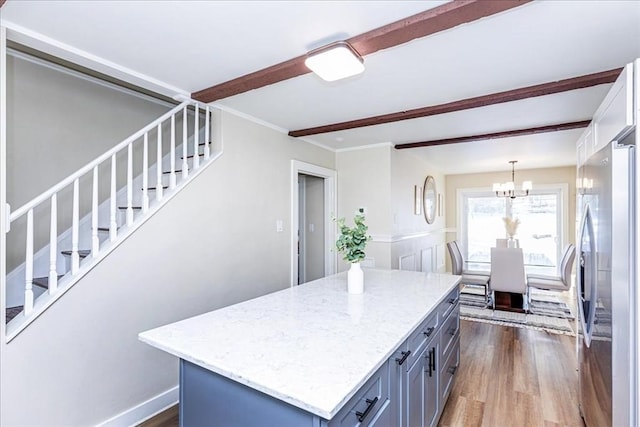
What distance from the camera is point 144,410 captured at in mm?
2193

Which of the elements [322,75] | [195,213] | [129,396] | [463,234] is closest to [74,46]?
[195,213]

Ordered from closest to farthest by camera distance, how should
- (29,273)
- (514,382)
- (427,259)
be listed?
(29,273) < (514,382) < (427,259)

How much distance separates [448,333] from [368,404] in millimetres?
1346

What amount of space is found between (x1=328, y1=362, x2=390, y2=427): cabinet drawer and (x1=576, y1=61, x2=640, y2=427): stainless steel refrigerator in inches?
36.3

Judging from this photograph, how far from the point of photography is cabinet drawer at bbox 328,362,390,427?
3.27 feet

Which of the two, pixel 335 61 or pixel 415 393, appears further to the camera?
pixel 335 61

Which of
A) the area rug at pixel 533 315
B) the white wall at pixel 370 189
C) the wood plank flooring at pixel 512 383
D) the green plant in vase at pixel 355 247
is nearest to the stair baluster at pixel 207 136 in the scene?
the green plant in vase at pixel 355 247

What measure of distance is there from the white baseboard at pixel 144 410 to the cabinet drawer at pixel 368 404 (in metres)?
1.81

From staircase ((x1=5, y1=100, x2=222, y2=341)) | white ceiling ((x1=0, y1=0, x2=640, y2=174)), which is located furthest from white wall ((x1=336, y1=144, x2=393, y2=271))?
staircase ((x1=5, y1=100, x2=222, y2=341))

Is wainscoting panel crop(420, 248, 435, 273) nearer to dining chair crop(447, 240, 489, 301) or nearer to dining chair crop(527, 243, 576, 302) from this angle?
dining chair crop(447, 240, 489, 301)

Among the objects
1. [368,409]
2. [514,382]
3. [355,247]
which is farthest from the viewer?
[514,382]

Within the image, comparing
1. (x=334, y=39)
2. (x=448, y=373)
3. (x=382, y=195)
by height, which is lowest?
(x=448, y=373)

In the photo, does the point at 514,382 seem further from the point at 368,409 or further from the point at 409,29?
the point at 409,29

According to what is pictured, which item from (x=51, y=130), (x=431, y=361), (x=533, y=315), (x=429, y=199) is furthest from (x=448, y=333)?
(x=429, y=199)
